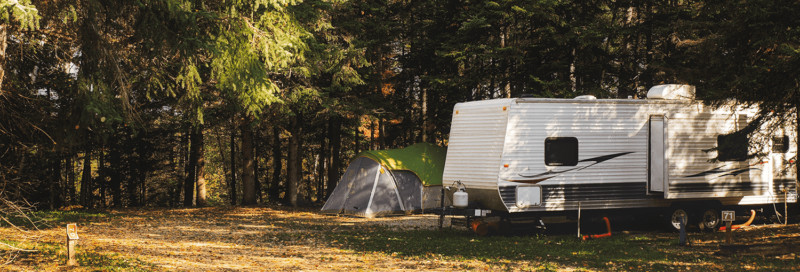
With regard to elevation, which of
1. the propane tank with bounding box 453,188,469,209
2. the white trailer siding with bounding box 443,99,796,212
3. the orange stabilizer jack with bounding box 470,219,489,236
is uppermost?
the white trailer siding with bounding box 443,99,796,212

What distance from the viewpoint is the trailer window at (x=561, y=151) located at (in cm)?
1148

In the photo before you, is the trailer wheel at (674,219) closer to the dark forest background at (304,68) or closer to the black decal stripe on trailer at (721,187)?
the black decal stripe on trailer at (721,187)

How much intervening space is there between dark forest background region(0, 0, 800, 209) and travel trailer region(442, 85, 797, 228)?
2.94 ft

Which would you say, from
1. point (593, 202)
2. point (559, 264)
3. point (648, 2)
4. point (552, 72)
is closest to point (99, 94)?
point (559, 264)

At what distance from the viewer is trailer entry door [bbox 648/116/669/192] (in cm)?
1176

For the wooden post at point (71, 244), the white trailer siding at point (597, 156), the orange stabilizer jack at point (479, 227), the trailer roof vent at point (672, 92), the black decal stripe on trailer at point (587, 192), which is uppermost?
the trailer roof vent at point (672, 92)

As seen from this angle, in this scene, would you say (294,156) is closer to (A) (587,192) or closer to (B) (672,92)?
(A) (587,192)

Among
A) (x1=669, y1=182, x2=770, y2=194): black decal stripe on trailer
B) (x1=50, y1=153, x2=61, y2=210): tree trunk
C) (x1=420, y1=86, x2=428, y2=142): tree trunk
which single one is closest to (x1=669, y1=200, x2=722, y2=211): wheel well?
(x1=669, y1=182, x2=770, y2=194): black decal stripe on trailer

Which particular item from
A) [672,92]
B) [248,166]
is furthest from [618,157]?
[248,166]

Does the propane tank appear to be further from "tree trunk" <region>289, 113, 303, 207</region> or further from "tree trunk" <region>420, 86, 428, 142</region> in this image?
"tree trunk" <region>289, 113, 303, 207</region>

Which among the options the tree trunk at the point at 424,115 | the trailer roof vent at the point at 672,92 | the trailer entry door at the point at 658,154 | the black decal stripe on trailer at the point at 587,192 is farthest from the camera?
the tree trunk at the point at 424,115

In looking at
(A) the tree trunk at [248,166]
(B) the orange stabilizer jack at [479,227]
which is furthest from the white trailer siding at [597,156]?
(A) the tree trunk at [248,166]

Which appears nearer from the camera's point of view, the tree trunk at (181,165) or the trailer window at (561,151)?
the trailer window at (561,151)

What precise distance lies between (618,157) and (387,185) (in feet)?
24.0
